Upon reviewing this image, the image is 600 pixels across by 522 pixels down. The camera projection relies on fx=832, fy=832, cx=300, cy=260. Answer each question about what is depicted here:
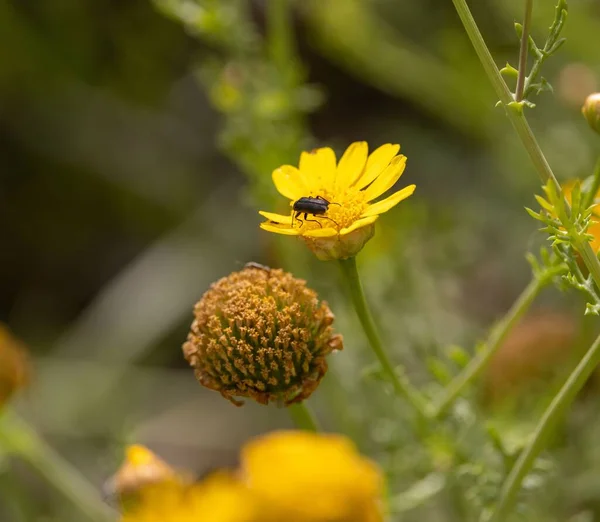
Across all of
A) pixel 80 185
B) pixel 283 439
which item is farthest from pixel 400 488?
pixel 80 185

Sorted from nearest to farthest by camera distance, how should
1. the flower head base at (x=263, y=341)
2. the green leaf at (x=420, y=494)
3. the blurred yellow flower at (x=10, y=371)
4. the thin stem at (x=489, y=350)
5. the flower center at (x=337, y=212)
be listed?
the flower head base at (x=263, y=341) → the flower center at (x=337, y=212) → the thin stem at (x=489, y=350) → the green leaf at (x=420, y=494) → the blurred yellow flower at (x=10, y=371)

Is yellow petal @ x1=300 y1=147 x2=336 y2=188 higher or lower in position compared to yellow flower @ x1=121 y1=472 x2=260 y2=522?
higher

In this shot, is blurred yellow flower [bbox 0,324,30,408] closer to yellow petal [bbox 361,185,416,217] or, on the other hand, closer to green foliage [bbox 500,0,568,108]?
yellow petal [bbox 361,185,416,217]

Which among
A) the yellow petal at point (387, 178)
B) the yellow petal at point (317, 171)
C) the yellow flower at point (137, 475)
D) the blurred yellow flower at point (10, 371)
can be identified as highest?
the blurred yellow flower at point (10, 371)

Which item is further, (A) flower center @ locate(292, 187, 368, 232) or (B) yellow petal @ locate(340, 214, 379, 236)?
(A) flower center @ locate(292, 187, 368, 232)

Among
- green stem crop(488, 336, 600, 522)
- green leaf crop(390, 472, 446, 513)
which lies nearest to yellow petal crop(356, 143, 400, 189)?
green stem crop(488, 336, 600, 522)

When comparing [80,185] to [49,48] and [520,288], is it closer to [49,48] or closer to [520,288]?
[49,48]

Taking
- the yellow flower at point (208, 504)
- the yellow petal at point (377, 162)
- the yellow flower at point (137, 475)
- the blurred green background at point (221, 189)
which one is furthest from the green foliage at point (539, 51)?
the blurred green background at point (221, 189)

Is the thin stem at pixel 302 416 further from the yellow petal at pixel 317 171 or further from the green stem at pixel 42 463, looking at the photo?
the green stem at pixel 42 463
